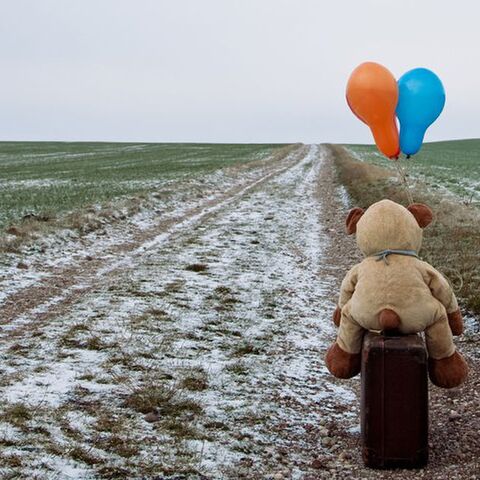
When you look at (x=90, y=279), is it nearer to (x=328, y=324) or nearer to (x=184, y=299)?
(x=184, y=299)

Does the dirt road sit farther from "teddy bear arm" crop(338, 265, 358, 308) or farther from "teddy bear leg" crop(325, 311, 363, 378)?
"teddy bear arm" crop(338, 265, 358, 308)

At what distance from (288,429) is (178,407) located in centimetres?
83

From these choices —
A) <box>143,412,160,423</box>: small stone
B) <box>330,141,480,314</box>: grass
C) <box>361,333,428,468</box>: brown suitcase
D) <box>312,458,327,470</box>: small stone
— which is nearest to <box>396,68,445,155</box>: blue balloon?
<box>330,141,480,314</box>: grass

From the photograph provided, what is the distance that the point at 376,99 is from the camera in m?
4.50

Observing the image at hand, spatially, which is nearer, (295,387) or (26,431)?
(26,431)

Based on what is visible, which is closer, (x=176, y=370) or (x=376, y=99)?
(x=376, y=99)

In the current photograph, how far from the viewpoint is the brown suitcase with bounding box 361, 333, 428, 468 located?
4.12 metres

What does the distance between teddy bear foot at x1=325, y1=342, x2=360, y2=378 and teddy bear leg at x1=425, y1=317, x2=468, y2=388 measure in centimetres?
50

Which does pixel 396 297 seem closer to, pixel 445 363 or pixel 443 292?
pixel 443 292

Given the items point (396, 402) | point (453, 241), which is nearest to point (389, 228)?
point (396, 402)

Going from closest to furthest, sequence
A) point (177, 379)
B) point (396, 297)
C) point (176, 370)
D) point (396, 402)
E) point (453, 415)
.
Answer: point (396, 402) → point (396, 297) → point (453, 415) → point (177, 379) → point (176, 370)

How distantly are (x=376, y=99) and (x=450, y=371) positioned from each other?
6.25 ft

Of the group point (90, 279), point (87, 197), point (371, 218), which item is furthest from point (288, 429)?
point (87, 197)

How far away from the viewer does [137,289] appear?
8492mm
